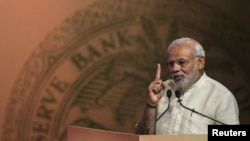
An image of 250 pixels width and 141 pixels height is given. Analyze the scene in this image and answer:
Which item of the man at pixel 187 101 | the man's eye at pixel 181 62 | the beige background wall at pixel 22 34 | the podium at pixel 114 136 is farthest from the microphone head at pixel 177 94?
the beige background wall at pixel 22 34

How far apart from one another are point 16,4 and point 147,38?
3.05 feet

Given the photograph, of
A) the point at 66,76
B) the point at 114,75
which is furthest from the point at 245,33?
the point at 66,76

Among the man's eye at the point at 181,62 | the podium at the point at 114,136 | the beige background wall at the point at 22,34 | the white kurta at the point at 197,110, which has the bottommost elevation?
the podium at the point at 114,136

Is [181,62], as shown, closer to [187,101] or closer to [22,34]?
[187,101]

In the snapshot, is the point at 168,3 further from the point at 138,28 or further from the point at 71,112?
the point at 71,112

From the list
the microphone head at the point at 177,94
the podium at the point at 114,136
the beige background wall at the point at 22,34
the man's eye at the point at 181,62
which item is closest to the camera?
the podium at the point at 114,136

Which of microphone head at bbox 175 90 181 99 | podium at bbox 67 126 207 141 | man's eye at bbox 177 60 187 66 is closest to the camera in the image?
podium at bbox 67 126 207 141

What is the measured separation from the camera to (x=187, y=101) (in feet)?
6.09

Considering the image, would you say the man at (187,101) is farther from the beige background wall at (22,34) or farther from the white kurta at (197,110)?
the beige background wall at (22,34)

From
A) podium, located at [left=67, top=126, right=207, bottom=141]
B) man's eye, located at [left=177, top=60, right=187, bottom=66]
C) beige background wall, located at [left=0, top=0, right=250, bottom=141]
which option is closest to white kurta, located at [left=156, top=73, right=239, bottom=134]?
man's eye, located at [left=177, top=60, right=187, bottom=66]

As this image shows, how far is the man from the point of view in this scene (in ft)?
5.75

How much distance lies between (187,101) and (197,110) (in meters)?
0.06

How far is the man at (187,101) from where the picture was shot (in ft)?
5.75

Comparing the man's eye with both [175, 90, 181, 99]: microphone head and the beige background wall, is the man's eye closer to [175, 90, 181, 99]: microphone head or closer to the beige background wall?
[175, 90, 181, 99]: microphone head
